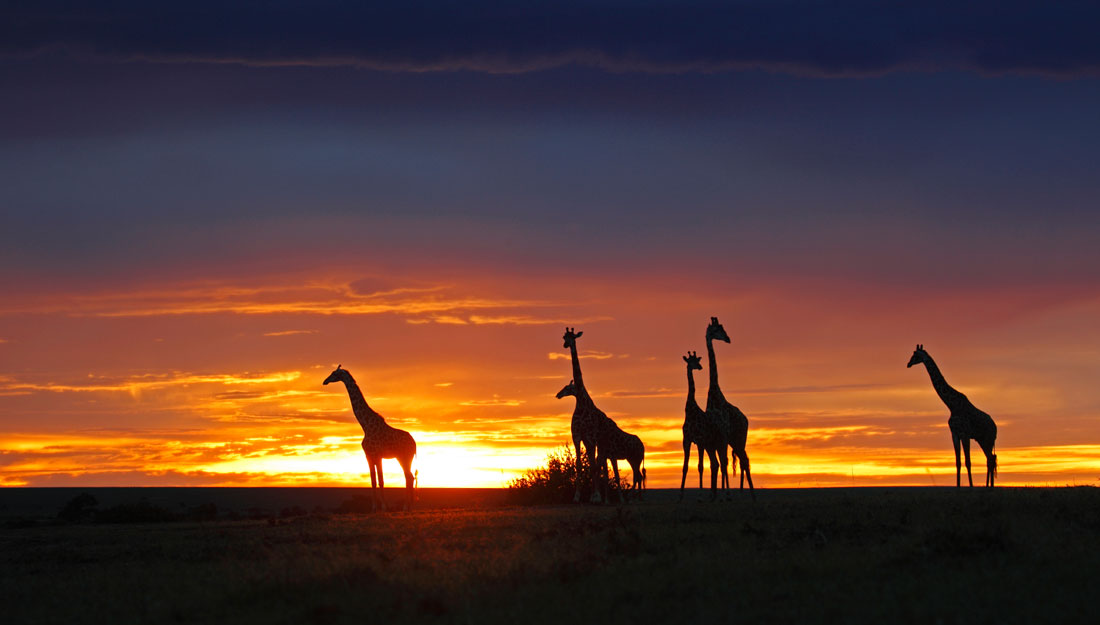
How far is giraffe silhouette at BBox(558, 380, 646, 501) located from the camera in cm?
3369

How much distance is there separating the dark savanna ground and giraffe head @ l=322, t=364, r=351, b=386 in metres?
9.05

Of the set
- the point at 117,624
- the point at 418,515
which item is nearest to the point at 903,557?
the point at 117,624

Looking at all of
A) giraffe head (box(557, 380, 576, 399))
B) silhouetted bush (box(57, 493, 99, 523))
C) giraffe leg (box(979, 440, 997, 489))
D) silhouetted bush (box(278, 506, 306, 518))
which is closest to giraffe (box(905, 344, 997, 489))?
giraffe leg (box(979, 440, 997, 489))

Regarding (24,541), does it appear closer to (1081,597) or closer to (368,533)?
(368,533)

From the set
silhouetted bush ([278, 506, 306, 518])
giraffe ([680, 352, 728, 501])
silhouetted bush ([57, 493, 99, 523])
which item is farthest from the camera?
silhouetted bush ([57, 493, 99, 523])

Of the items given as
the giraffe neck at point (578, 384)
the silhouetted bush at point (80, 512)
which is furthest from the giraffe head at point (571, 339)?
the silhouetted bush at point (80, 512)

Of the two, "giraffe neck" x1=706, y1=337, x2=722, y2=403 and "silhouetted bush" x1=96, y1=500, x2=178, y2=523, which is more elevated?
"giraffe neck" x1=706, y1=337, x2=722, y2=403

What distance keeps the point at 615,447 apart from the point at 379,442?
7.18 meters

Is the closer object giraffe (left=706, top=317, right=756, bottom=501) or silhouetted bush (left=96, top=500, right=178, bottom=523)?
giraffe (left=706, top=317, right=756, bottom=501)

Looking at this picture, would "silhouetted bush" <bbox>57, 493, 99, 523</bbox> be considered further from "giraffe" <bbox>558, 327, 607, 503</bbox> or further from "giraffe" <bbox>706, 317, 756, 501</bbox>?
"giraffe" <bbox>706, 317, 756, 501</bbox>

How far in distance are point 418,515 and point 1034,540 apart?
15.8 m

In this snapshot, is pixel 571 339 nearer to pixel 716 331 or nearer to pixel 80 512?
pixel 716 331

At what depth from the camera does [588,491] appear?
127 feet

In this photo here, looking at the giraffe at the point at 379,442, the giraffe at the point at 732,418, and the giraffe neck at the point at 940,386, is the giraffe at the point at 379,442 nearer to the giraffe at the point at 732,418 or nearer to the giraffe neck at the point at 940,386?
the giraffe at the point at 732,418
